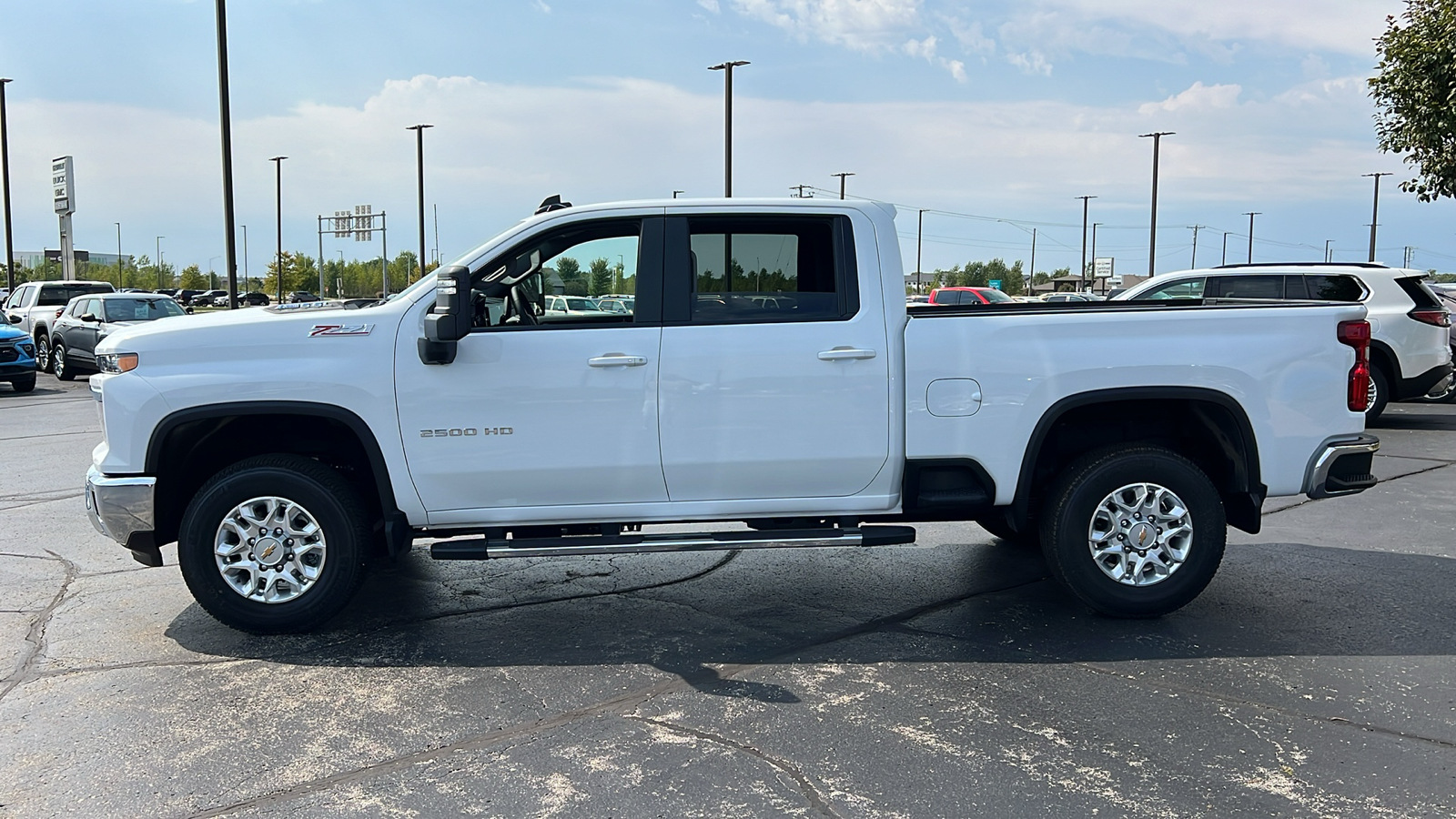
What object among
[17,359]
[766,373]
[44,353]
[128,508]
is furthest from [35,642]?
[44,353]

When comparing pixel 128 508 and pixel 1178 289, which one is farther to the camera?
pixel 1178 289

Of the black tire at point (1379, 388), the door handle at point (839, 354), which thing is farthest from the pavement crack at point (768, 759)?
the black tire at point (1379, 388)

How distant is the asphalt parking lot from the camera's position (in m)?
3.79

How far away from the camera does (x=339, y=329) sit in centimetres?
537

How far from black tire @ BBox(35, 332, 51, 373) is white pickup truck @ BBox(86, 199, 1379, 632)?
22274 mm

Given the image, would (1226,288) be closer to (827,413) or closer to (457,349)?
(827,413)

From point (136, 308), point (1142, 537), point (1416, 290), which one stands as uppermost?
point (1416, 290)

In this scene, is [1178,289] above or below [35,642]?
above

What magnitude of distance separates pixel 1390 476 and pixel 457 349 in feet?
27.8

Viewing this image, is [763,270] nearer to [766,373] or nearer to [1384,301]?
[766,373]

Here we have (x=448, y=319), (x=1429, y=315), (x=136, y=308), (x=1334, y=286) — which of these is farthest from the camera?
(x=136, y=308)

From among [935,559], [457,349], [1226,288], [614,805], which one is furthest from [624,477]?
[1226,288]

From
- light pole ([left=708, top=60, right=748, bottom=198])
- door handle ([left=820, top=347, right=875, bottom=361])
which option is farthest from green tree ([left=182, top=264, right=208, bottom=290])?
door handle ([left=820, top=347, right=875, bottom=361])

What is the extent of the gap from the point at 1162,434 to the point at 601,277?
303 cm
